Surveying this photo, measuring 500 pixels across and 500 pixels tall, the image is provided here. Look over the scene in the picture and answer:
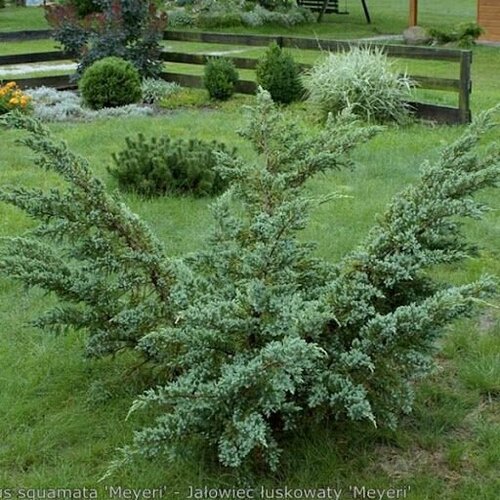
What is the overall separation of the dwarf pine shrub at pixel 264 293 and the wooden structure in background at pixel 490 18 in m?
18.3

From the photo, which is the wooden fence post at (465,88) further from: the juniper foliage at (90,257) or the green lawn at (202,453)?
the juniper foliage at (90,257)

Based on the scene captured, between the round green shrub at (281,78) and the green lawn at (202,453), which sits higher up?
the round green shrub at (281,78)

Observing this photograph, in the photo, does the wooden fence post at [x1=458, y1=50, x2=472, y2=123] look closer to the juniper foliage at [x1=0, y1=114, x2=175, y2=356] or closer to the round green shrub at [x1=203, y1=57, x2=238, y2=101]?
the round green shrub at [x1=203, y1=57, x2=238, y2=101]

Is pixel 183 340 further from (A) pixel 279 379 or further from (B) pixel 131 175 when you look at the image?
(B) pixel 131 175

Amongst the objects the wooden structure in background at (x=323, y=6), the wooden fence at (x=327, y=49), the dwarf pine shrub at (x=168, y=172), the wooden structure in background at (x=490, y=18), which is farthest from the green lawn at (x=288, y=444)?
the wooden structure in background at (x=323, y=6)

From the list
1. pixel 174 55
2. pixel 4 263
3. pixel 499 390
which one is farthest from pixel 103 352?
pixel 174 55

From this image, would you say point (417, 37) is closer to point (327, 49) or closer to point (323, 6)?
point (323, 6)

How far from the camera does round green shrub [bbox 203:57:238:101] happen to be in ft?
37.1

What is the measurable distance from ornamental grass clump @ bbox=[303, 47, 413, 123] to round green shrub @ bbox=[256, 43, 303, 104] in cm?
68

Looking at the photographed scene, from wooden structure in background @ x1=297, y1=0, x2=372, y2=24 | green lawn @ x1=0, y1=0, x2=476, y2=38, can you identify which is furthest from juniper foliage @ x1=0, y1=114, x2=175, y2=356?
wooden structure in background @ x1=297, y1=0, x2=372, y2=24

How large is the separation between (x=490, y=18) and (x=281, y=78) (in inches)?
457

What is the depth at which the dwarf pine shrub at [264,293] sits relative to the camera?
8.66 feet

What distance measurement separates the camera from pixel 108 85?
35.4ft

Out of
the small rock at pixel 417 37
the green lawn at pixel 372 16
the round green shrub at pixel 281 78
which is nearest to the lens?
the round green shrub at pixel 281 78
